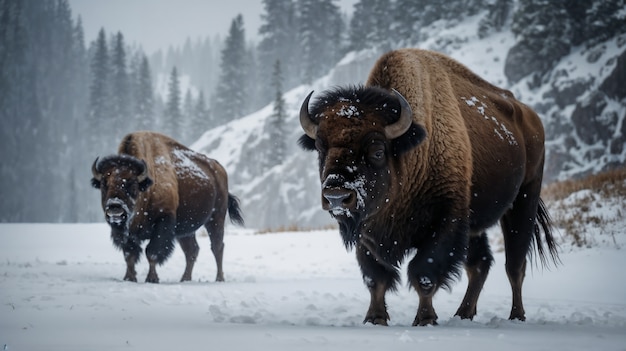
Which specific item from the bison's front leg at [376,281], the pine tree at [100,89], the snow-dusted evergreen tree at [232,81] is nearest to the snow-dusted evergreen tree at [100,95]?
the pine tree at [100,89]

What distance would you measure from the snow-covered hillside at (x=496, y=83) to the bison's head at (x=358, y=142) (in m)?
18.6

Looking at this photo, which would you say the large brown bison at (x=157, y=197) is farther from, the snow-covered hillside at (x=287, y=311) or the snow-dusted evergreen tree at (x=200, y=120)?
the snow-dusted evergreen tree at (x=200, y=120)

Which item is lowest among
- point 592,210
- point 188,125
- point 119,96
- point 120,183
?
point 188,125

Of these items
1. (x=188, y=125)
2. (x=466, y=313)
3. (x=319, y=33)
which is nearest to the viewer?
(x=466, y=313)

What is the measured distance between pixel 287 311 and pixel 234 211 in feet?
21.2

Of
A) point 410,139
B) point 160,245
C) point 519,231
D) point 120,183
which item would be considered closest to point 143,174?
point 120,183

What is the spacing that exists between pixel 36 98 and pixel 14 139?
592 centimetres

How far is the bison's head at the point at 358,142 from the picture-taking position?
12.0ft

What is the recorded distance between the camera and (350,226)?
388cm

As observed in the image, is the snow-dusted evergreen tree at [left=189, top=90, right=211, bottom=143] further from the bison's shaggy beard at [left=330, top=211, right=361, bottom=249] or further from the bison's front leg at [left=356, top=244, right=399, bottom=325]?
the bison's shaggy beard at [left=330, top=211, right=361, bottom=249]

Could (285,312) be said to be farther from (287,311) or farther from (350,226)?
(350,226)

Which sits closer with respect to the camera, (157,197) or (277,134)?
(157,197)

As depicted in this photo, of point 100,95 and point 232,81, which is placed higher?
point 232,81

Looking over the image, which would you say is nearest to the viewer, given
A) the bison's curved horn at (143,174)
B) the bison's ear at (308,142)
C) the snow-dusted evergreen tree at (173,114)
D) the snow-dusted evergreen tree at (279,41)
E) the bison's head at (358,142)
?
the bison's head at (358,142)
